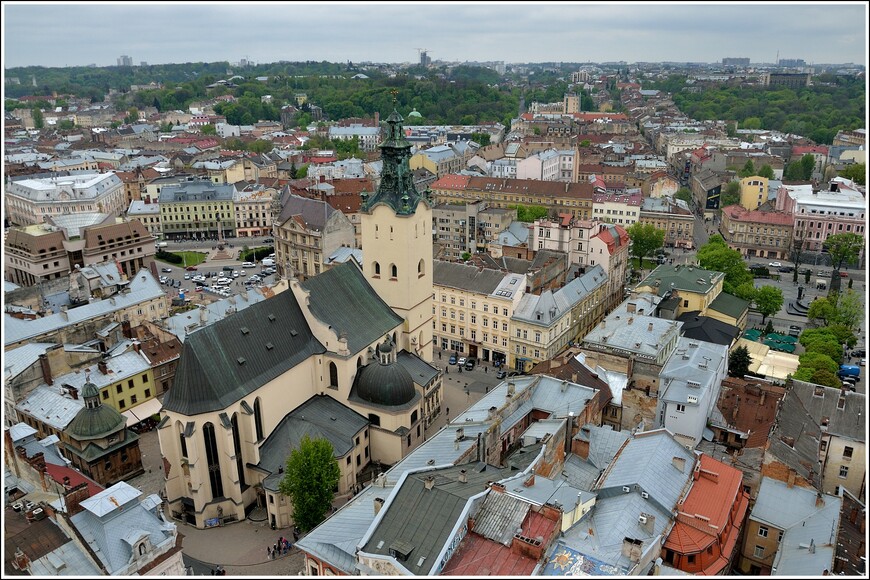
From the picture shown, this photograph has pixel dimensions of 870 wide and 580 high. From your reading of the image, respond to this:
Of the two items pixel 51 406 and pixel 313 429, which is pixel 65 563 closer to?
pixel 313 429

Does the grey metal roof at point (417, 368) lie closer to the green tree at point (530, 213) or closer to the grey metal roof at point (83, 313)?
the grey metal roof at point (83, 313)

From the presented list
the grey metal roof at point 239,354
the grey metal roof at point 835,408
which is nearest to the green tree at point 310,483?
the grey metal roof at point 239,354

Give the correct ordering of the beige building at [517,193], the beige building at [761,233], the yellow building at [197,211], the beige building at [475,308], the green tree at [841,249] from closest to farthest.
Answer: the beige building at [475,308] < the green tree at [841,249] < the beige building at [761,233] < the yellow building at [197,211] < the beige building at [517,193]

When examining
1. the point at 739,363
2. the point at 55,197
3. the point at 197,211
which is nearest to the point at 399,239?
the point at 739,363

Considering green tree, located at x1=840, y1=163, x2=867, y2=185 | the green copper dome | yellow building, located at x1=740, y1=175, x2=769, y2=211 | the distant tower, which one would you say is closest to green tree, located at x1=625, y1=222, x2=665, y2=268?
yellow building, located at x1=740, y1=175, x2=769, y2=211

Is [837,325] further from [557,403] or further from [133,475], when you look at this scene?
[133,475]

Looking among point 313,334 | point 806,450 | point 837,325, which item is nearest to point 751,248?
point 837,325

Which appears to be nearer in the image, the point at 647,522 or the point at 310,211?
the point at 647,522
